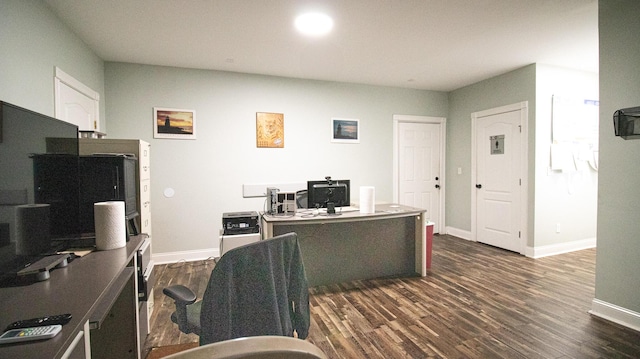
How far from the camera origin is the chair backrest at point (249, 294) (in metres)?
1.22

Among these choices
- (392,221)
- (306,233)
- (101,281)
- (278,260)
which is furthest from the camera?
(392,221)

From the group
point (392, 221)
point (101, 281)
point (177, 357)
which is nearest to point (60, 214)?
point (101, 281)

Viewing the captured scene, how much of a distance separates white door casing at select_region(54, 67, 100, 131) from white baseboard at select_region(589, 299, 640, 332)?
5.14m

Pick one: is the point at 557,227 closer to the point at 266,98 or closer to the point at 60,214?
the point at 266,98

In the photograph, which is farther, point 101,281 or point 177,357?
point 101,281

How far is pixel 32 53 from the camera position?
7.61ft

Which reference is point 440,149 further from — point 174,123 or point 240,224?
point 174,123

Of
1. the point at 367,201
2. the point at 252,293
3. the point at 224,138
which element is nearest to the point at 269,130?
the point at 224,138

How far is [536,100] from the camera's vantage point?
13.4 ft

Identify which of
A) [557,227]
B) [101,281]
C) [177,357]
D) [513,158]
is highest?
[513,158]

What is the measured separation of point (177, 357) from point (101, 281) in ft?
3.47

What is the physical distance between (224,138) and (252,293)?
349 centimetres

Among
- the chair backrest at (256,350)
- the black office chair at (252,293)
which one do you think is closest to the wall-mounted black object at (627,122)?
the black office chair at (252,293)

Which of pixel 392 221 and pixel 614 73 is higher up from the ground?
pixel 614 73
